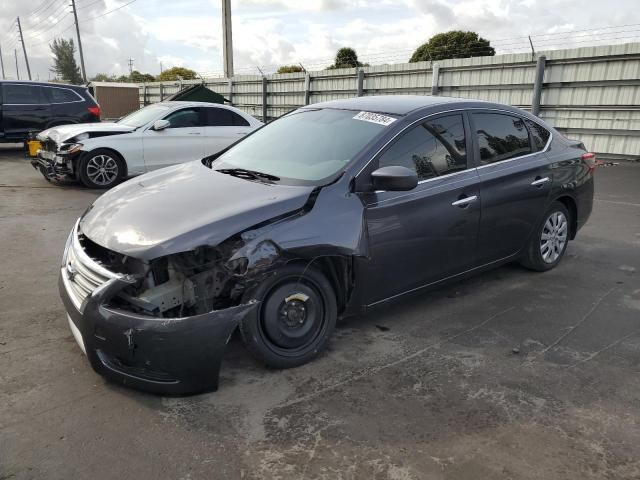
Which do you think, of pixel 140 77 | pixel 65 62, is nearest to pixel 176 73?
pixel 140 77

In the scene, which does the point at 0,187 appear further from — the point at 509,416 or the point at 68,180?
the point at 509,416

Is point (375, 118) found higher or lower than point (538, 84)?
lower

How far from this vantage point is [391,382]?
3.03 m

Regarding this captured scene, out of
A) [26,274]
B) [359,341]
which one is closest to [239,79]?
[26,274]

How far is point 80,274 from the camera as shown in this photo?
2.96 metres

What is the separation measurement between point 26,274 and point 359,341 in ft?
10.3

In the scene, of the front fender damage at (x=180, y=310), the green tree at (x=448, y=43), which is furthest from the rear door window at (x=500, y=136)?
the green tree at (x=448, y=43)

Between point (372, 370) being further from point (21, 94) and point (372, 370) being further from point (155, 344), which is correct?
point (21, 94)

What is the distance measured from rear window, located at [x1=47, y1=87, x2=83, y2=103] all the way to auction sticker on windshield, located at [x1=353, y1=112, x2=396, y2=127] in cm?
1096

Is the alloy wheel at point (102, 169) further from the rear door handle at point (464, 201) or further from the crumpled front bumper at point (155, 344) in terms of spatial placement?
the rear door handle at point (464, 201)

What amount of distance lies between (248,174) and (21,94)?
11.1 m

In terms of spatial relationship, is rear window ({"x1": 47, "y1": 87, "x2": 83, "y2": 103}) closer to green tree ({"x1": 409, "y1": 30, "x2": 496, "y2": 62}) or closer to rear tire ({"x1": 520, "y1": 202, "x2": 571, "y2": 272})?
rear tire ({"x1": 520, "y1": 202, "x2": 571, "y2": 272})

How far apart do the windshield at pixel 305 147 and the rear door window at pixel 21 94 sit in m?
10.2

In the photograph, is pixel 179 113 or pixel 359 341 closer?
pixel 359 341
